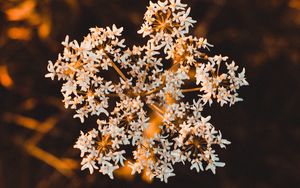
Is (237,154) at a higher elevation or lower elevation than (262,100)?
lower

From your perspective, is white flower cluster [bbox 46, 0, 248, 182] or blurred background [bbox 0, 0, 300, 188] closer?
white flower cluster [bbox 46, 0, 248, 182]

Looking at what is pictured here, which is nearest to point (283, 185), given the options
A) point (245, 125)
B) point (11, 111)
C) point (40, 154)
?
point (245, 125)

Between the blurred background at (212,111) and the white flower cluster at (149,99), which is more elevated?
the blurred background at (212,111)

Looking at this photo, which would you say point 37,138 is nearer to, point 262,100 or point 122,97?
point 262,100

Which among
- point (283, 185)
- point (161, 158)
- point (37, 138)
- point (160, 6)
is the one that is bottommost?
point (161, 158)

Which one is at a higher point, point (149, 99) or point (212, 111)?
point (212, 111)

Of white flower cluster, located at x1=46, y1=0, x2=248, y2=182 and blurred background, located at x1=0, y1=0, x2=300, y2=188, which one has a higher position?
blurred background, located at x1=0, y1=0, x2=300, y2=188

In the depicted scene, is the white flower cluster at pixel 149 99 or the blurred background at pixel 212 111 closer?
the white flower cluster at pixel 149 99

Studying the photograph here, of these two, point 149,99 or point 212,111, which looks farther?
point 212,111
